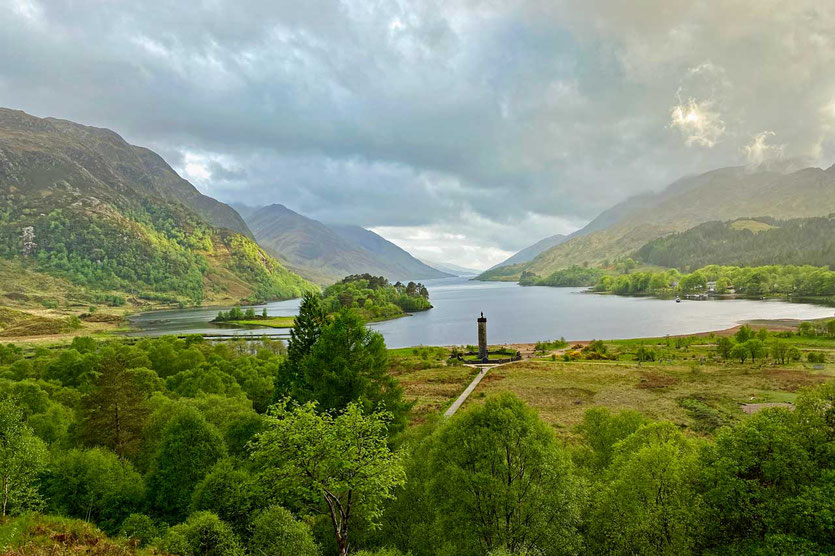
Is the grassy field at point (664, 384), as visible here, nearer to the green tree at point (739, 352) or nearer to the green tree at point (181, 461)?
the green tree at point (739, 352)

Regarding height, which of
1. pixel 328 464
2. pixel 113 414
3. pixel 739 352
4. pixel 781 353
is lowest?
pixel 739 352

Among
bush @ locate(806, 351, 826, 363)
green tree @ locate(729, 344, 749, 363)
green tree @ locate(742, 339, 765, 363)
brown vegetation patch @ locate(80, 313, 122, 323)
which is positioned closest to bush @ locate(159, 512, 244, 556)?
green tree @ locate(742, 339, 765, 363)

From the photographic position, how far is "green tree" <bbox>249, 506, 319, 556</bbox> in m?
18.6

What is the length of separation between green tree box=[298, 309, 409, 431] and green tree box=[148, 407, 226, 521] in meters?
8.59

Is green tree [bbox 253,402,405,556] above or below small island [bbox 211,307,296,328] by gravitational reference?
above

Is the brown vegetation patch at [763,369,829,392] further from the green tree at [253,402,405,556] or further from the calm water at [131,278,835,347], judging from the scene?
the green tree at [253,402,405,556]

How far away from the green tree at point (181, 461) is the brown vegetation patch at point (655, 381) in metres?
58.3

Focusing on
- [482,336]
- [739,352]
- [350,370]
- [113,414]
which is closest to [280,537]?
Answer: [350,370]

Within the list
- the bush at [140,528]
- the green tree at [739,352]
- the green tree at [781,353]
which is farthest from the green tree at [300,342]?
the green tree at [781,353]

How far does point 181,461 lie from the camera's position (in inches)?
993

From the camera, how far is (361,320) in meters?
36.1

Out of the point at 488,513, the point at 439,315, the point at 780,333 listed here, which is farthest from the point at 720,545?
the point at 439,315

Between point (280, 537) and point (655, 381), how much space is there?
62.8 meters

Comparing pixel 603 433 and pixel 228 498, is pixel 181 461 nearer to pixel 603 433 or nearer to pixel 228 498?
pixel 228 498
